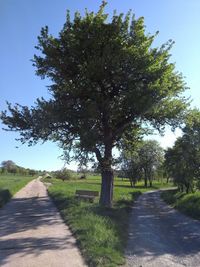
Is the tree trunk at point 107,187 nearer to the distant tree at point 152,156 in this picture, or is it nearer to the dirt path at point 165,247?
the dirt path at point 165,247

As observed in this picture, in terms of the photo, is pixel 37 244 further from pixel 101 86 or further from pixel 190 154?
pixel 190 154

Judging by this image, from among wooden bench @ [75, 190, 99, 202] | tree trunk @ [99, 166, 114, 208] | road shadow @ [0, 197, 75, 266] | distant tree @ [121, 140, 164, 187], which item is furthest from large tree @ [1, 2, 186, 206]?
distant tree @ [121, 140, 164, 187]

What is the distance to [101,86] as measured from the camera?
23.0 m

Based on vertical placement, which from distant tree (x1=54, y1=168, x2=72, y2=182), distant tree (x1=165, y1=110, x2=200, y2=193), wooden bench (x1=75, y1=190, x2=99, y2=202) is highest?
distant tree (x1=54, y1=168, x2=72, y2=182)

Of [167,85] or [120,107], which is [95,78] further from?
[167,85]

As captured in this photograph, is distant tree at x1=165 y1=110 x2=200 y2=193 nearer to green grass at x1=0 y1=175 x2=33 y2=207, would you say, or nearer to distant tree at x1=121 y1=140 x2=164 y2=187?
green grass at x1=0 y1=175 x2=33 y2=207

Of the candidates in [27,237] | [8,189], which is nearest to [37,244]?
[27,237]

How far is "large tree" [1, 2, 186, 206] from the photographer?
21.5m

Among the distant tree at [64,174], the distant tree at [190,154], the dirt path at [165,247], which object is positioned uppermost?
the distant tree at [64,174]

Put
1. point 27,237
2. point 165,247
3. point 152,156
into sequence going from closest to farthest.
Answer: point 27,237
point 165,247
point 152,156

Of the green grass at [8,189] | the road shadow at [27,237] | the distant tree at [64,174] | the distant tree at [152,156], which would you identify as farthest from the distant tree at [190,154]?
the distant tree at [64,174]

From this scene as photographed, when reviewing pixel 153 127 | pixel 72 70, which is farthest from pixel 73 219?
pixel 153 127

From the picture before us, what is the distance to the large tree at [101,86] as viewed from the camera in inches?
846

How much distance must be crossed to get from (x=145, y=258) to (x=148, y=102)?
11.9 meters
